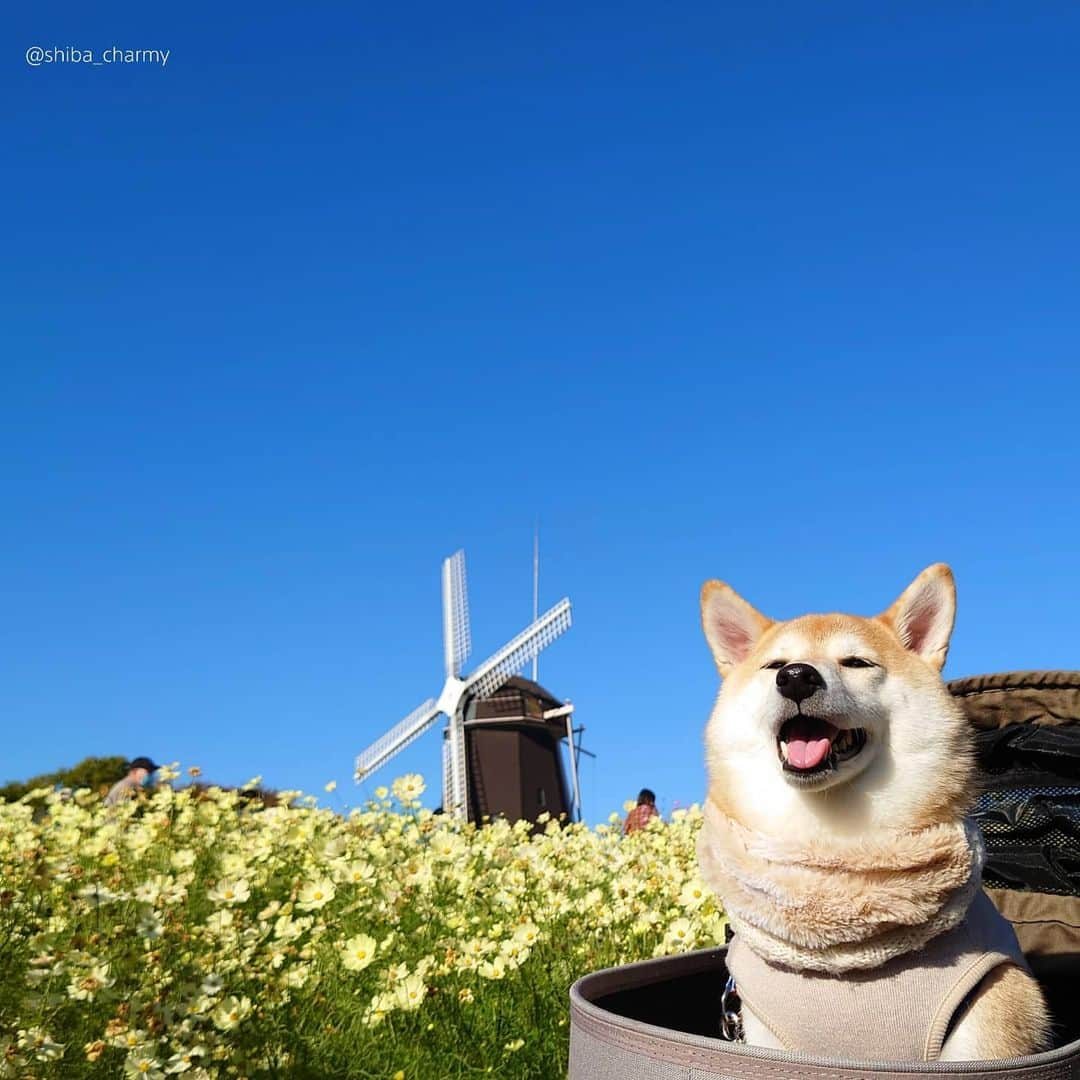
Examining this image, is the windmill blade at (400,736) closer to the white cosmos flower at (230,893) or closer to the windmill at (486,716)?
the windmill at (486,716)

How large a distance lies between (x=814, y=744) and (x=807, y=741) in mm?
17

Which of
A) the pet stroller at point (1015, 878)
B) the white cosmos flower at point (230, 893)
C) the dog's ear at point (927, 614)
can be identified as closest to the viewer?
the dog's ear at point (927, 614)

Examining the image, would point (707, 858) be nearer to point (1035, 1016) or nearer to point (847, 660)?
point (847, 660)

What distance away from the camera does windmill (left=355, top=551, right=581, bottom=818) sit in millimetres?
23875

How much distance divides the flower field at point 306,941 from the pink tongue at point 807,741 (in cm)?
145

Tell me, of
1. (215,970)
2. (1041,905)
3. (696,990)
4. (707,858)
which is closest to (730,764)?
(707,858)

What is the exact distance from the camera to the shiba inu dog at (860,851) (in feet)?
6.91

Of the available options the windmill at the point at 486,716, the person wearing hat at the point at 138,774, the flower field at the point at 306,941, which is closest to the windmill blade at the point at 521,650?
the windmill at the point at 486,716

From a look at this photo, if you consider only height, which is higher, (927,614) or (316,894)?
(927,614)

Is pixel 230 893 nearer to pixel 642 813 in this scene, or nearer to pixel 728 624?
pixel 728 624

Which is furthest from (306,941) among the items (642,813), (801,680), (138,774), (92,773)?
(92,773)

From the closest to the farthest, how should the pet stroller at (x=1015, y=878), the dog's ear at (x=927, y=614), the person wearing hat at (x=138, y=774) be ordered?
the dog's ear at (x=927, y=614), the pet stroller at (x=1015, y=878), the person wearing hat at (x=138, y=774)

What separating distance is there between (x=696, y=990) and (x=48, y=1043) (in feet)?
5.47

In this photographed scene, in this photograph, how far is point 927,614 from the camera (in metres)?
2.44
